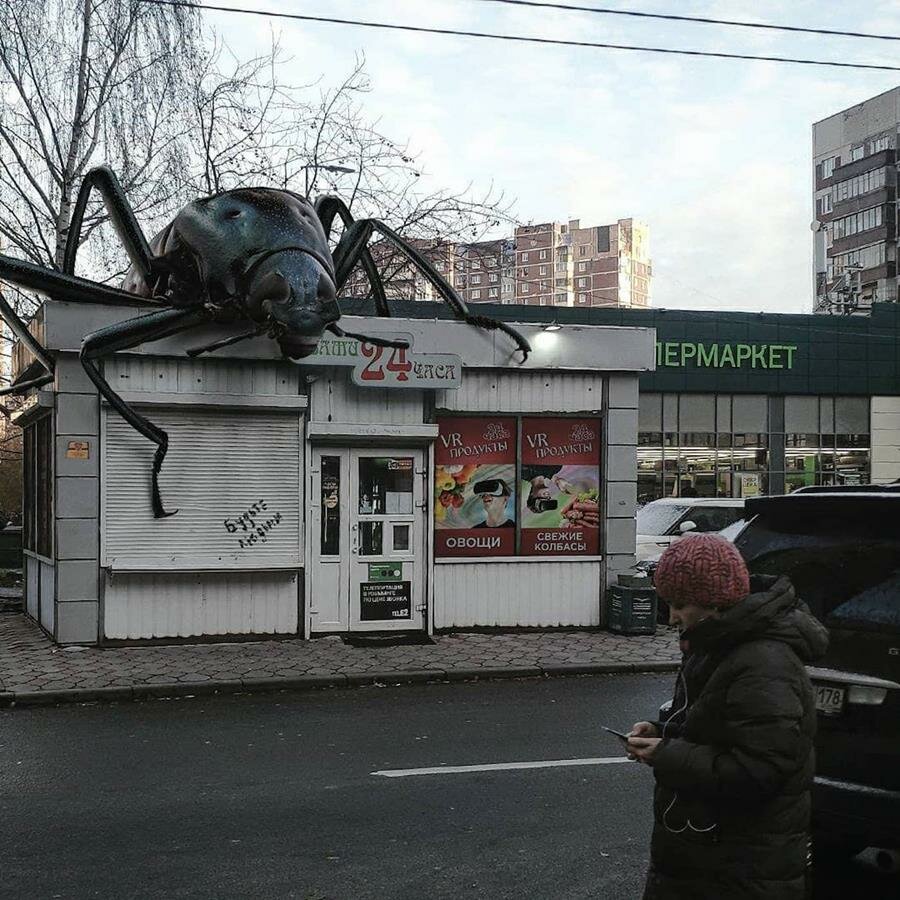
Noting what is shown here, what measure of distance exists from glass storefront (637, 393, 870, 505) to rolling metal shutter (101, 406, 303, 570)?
18.9 metres

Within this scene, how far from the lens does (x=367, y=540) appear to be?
11.9 meters

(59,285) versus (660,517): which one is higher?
(59,285)

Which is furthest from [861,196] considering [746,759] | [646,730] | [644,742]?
[746,759]

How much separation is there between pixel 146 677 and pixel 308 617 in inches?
94.5

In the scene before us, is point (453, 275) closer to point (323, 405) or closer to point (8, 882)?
point (323, 405)

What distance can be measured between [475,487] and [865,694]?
27.3 ft

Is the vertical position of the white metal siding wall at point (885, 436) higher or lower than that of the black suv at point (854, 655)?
higher

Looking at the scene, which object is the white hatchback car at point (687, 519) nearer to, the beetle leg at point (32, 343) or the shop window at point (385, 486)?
the shop window at point (385, 486)

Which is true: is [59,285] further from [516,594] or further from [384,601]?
[516,594]

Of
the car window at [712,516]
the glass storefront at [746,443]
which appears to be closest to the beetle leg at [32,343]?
the car window at [712,516]

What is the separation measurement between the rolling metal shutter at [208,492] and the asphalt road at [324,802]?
2.47m

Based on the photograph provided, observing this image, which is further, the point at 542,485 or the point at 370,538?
the point at 542,485

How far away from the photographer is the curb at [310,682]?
8.89 meters

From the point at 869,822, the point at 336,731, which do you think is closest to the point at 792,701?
the point at 869,822
